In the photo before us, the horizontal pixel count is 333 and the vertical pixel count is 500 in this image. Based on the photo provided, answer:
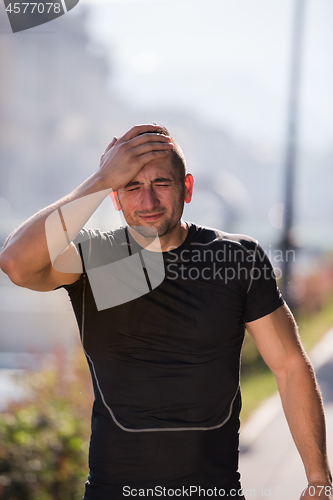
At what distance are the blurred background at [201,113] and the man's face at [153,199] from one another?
2.97 feet

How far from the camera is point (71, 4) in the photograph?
2.78 meters

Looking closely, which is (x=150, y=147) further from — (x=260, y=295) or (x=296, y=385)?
(x=296, y=385)

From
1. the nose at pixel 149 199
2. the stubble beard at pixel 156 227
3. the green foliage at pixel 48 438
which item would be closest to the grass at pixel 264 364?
the green foliage at pixel 48 438

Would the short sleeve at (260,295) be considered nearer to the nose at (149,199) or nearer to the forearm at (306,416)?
the forearm at (306,416)

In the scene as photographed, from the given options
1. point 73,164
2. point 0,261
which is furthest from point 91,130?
point 0,261

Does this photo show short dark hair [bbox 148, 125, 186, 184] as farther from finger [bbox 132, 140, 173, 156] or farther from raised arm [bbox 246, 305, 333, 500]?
raised arm [bbox 246, 305, 333, 500]

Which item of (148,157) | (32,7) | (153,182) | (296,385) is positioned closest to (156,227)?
(153,182)

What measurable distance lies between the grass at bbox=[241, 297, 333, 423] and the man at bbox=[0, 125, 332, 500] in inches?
47.2

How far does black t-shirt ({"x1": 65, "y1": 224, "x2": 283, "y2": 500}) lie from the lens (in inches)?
61.7

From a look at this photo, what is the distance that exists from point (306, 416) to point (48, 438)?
5.09ft

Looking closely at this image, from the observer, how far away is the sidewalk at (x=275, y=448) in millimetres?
2791

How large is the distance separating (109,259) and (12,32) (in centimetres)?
196

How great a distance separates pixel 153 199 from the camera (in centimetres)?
169

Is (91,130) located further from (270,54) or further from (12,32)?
(270,54)
